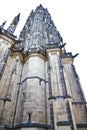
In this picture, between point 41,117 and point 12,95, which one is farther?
point 12,95

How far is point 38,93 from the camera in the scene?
10977 millimetres

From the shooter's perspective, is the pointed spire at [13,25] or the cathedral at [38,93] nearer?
the cathedral at [38,93]

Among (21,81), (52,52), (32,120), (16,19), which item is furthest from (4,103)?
(16,19)

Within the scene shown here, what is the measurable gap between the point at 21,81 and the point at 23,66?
2.26 meters

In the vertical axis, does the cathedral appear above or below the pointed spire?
below

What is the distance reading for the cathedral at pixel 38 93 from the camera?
29.4 feet

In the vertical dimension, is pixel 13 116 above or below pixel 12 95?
below

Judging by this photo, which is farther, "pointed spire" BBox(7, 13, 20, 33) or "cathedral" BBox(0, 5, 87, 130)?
"pointed spire" BBox(7, 13, 20, 33)

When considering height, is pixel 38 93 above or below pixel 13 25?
below

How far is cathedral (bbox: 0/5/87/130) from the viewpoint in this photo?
896 centimetres

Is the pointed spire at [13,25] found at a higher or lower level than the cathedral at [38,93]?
higher

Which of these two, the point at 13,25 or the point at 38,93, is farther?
the point at 13,25

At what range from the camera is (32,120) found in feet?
29.7

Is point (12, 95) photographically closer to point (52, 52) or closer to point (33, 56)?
point (33, 56)
